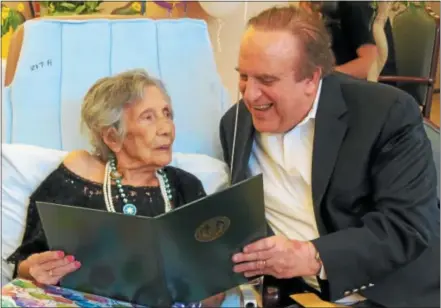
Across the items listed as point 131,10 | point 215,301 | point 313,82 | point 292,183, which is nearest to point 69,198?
point 215,301

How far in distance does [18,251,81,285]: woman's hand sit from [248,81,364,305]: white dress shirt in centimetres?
53

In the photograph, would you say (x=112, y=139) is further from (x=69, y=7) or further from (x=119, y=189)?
(x=69, y=7)

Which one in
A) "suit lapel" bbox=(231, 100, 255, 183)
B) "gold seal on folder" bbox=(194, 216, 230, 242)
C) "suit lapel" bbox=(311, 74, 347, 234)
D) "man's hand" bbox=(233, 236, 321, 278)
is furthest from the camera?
"suit lapel" bbox=(231, 100, 255, 183)

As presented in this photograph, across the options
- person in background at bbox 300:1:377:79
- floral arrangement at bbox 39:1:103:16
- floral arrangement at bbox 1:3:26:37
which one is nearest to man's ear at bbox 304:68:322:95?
person in background at bbox 300:1:377:79

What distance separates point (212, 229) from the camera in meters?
1.30

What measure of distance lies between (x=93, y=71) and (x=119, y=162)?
1.39ft

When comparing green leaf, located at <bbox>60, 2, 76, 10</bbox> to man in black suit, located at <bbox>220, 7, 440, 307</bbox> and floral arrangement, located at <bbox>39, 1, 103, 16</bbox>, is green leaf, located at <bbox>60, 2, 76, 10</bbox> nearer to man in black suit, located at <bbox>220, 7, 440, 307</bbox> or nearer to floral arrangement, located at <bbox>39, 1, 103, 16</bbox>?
floral arrangement, located at <bbox>39, 1, 103, 16</bbox>

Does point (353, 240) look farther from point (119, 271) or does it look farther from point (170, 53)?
point (170, 53)

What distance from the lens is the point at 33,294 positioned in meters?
1.43

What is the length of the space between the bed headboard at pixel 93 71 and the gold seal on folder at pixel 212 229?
0.64 m

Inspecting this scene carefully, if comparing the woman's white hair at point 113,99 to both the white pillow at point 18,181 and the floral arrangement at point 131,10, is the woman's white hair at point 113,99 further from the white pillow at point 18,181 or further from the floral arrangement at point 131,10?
the floral arrangement at point 131,10

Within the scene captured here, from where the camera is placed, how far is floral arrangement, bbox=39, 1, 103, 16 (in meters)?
2.47

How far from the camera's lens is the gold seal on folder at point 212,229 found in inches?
50.5

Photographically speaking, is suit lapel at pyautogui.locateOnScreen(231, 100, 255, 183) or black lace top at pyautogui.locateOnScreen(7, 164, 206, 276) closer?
→ black lace top at pyautogui.locateOnScreen(7, 164, 206, 276)
